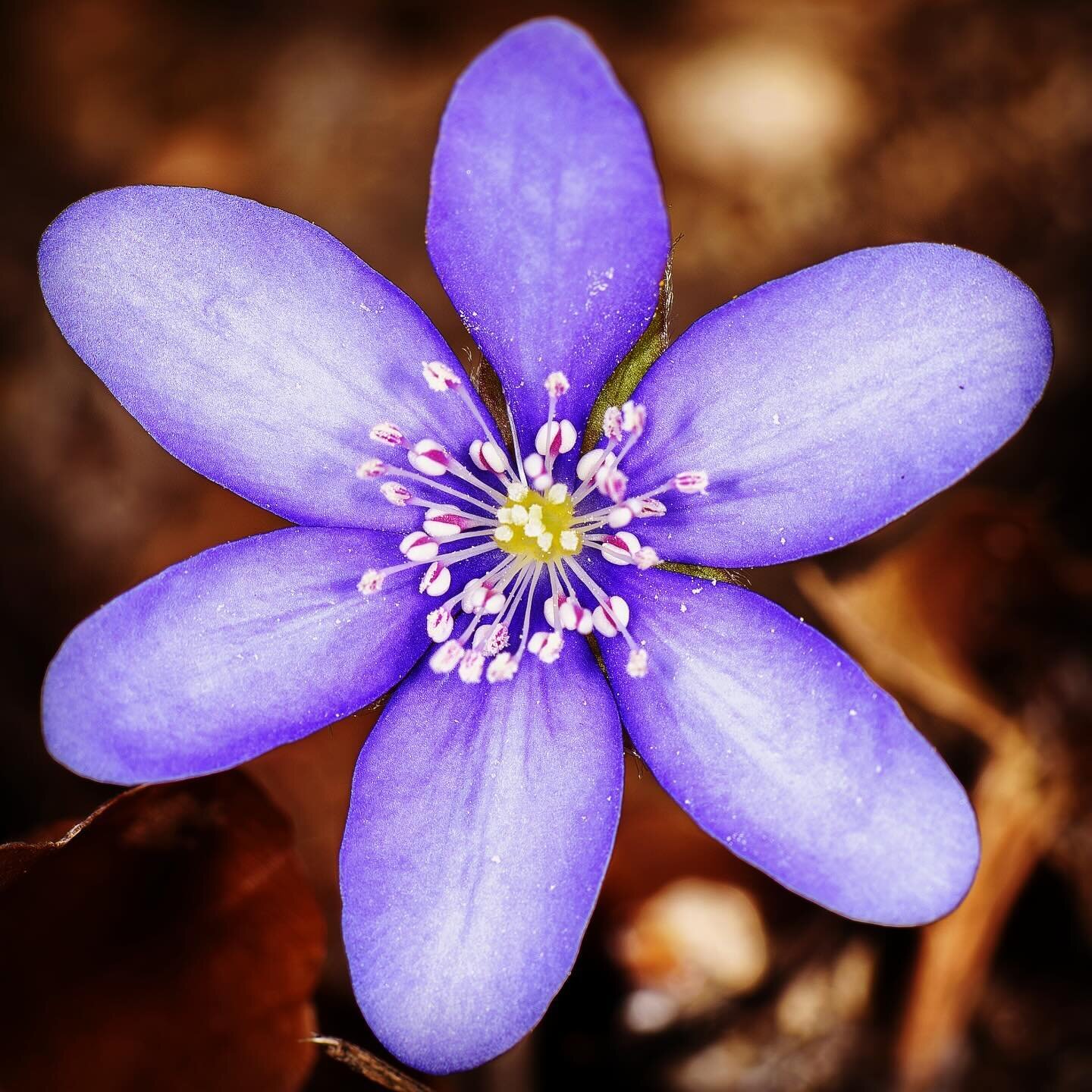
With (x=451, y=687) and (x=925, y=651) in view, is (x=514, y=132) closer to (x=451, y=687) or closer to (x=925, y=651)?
(x=451, y=687)

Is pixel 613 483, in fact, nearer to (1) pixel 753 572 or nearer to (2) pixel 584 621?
(2) pixel 584 621

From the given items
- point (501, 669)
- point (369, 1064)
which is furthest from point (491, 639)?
point (369, 1064)

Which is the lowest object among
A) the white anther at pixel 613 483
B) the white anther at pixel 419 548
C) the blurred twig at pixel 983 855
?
the blurred twig at pixel 983 855

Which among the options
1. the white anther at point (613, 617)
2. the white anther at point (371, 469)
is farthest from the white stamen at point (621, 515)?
the white anther at point (371, 469)

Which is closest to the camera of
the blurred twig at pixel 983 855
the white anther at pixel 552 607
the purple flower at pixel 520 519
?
the purple flower at pixel 520 519

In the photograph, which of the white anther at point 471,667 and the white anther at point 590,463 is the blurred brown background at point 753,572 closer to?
the white anther at point 471,667

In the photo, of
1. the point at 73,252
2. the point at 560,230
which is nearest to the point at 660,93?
the point at 560,230
